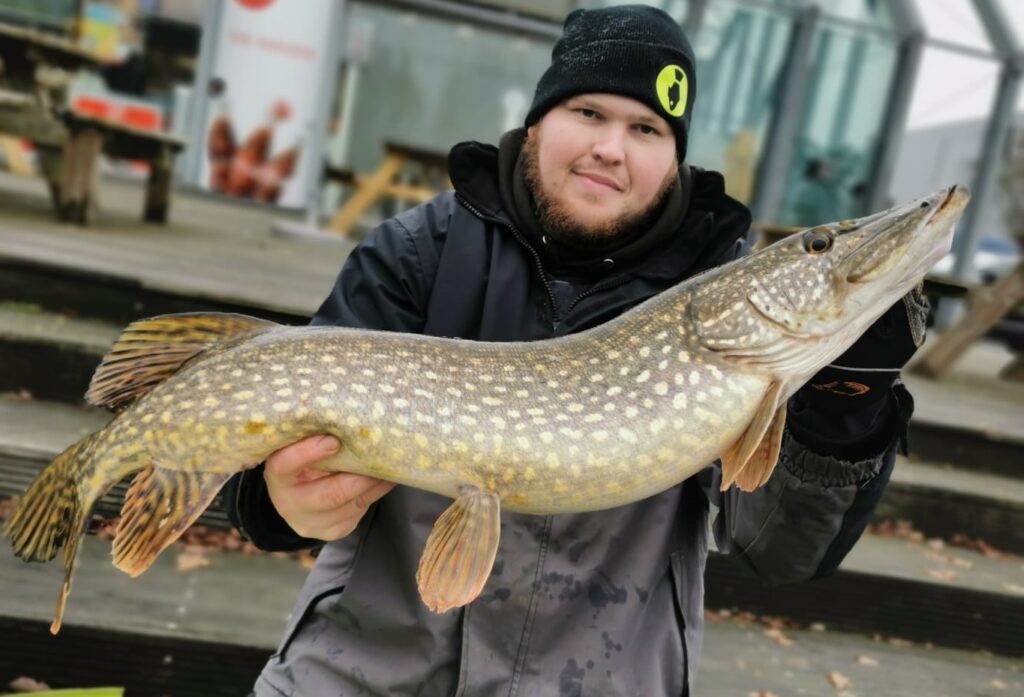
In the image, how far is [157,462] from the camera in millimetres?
1530

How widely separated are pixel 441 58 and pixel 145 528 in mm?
8367

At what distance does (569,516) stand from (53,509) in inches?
37.7

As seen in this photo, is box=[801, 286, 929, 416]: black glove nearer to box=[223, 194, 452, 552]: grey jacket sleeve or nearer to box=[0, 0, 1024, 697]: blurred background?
box=[0, 0, 1024, 697]: blurred background

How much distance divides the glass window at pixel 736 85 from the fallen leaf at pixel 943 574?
20.5ft

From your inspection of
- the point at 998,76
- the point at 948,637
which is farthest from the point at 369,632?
the point at 998,76

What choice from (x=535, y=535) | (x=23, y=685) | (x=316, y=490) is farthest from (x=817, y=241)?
(x=23, y=685)

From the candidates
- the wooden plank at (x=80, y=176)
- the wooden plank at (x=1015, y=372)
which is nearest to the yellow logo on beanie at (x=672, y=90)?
the wooden plank at (x=80, y=176)

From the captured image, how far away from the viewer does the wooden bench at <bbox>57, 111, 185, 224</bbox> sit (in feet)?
16.0

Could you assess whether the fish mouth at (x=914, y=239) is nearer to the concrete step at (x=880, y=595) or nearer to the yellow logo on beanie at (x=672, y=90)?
the yellow logo on beanie at (x=672, y=90)

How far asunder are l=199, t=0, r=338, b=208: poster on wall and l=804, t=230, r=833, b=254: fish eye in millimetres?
7943

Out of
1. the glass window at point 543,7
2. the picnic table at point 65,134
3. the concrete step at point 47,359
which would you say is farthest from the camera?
the glass window at point 543,7

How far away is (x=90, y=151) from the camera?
4.91 meters

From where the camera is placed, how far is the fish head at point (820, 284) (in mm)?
1438

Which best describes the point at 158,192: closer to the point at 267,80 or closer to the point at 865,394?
the point at 267,80
